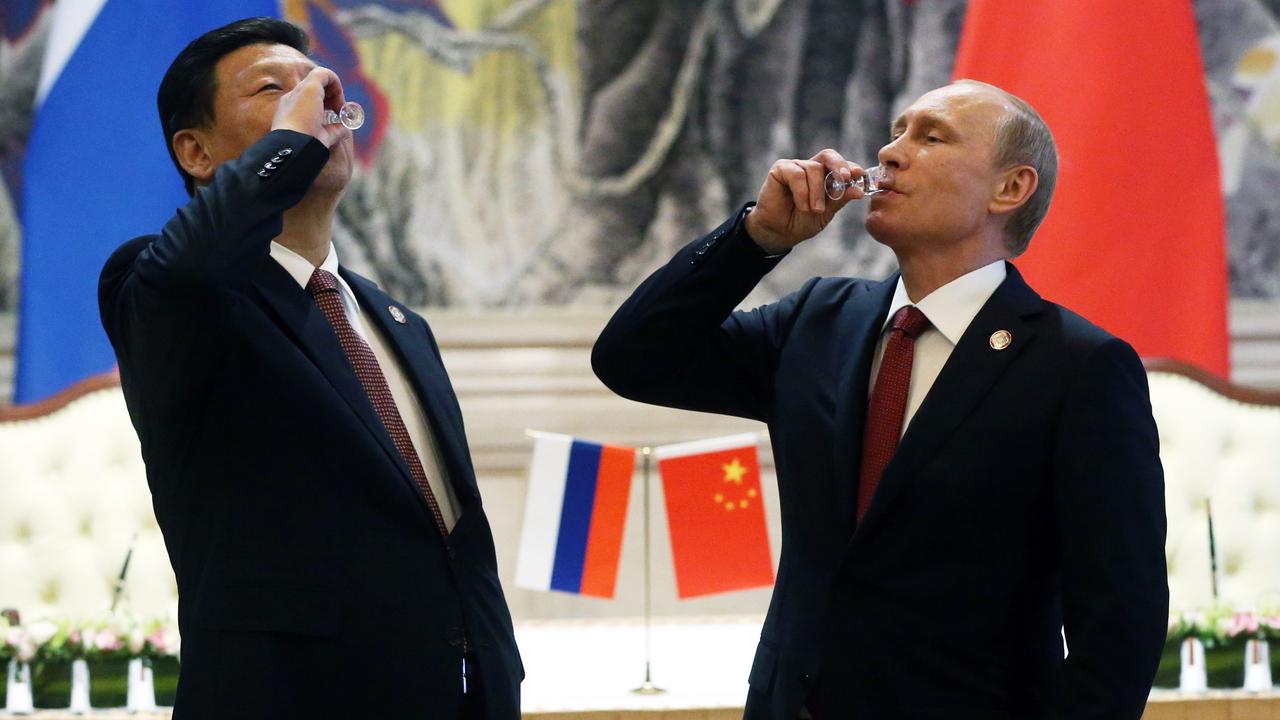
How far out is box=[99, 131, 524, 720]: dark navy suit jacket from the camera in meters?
1.83

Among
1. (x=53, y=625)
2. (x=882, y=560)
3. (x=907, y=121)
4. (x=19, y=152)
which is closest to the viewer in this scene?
(x=882, y=560)

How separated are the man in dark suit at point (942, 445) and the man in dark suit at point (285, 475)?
44 cm

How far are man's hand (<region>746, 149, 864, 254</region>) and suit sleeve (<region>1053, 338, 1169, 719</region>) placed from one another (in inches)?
18.7

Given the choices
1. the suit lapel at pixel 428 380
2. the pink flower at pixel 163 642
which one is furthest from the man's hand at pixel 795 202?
the pink flower at pixel 163 642

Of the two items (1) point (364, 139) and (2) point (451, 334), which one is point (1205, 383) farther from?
(1) point (364, 139)

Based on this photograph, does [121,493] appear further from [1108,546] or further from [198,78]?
[1108,546]

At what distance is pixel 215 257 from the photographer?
5.88 feet

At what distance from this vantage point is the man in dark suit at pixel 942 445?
1.91 meters

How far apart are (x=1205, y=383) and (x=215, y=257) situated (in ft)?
12.0

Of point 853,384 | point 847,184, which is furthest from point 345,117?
point 853,384

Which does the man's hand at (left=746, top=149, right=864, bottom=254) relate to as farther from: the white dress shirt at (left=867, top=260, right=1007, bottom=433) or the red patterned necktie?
the red patterned necktie

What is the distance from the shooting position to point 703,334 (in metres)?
2.26

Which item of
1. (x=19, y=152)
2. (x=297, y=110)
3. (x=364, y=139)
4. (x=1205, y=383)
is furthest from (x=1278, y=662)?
(x=19, y=152)

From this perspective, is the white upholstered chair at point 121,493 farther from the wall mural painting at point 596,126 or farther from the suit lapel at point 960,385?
the suit lapel at point 960,385
